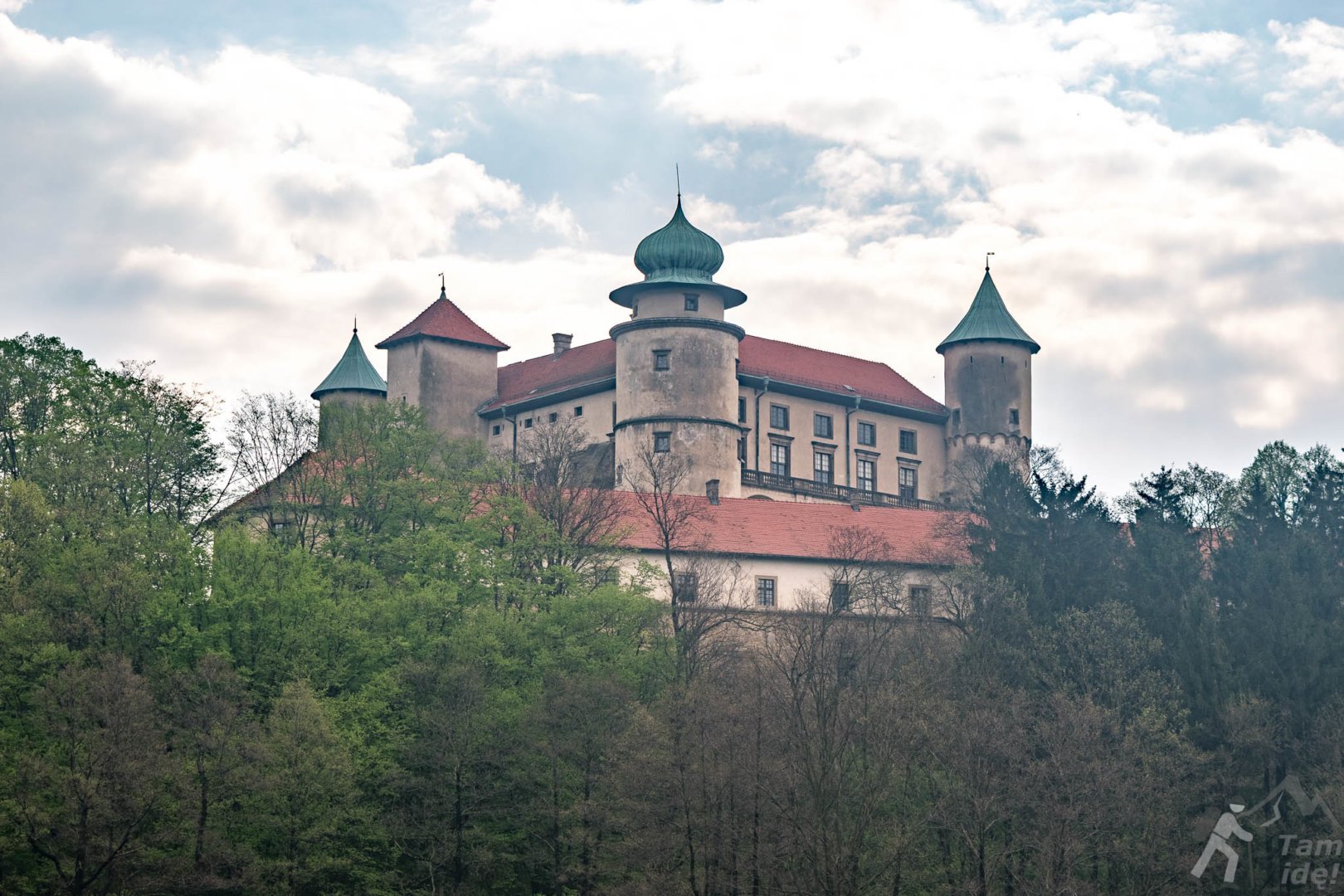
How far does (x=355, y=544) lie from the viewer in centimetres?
4959

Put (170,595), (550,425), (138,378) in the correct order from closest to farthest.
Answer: (170,595), (138,378), (550,425)

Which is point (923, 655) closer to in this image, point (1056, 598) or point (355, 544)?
point (1056, 598)

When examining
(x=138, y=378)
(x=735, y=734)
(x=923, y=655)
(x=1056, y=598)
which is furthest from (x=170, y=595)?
(x=1056, y=598)

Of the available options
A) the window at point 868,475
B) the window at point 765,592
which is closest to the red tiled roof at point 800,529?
the window at point 765,592

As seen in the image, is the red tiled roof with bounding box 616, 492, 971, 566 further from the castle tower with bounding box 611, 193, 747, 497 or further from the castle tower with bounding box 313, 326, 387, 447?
the castle tower with bounding box 313, 326, 387, 447

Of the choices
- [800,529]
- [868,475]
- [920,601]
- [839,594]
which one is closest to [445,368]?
[868,475]

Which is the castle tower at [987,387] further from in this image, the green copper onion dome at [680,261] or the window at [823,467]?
the green copper onion dome at [680,261]

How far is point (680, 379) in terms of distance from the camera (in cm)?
6531

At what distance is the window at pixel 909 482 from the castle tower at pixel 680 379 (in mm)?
9326

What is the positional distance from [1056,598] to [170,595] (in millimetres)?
20087

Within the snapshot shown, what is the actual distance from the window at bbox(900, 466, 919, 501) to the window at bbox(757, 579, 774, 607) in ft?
69.1

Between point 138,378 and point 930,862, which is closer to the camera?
point 930,862

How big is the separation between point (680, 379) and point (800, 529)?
10.4 meters

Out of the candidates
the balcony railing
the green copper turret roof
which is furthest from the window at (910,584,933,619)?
the green copper turret roof
